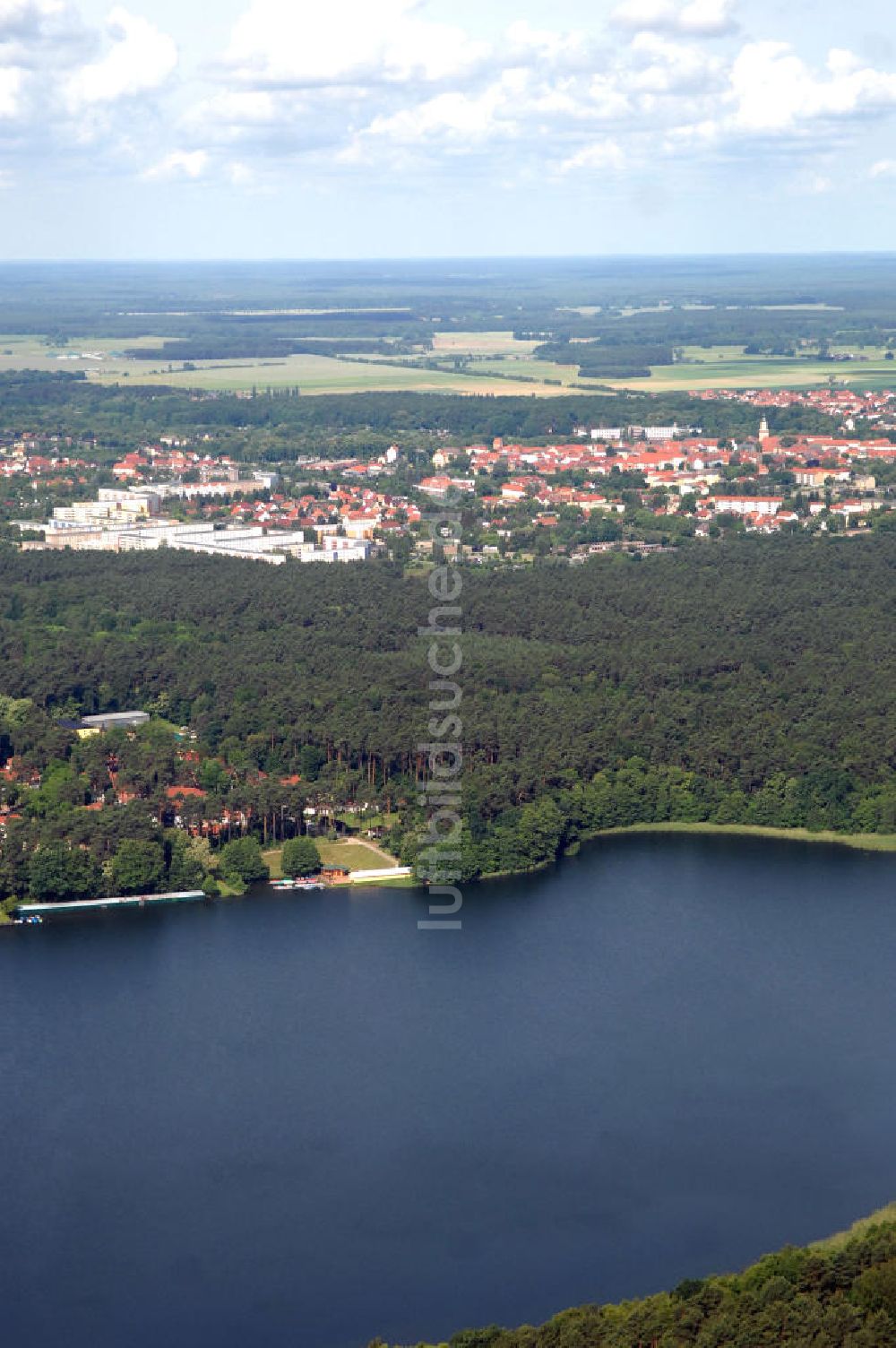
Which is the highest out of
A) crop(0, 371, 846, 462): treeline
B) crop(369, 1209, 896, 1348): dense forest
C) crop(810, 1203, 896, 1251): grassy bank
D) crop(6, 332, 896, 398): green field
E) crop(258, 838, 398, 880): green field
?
crop(6, 332, 896, 398): green field

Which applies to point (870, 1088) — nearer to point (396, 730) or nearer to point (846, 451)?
point (396, 730)

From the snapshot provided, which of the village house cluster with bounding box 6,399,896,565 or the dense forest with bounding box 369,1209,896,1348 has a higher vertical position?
the village house cluster with bounding box 6,399,896,565

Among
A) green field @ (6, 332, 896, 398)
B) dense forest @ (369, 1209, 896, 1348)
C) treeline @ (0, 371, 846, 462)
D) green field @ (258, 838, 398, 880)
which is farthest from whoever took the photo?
green field @ (6, 332, 896, 398)

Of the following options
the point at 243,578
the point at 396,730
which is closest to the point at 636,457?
the point at 243,578

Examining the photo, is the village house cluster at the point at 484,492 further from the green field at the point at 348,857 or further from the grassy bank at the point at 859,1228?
the grassy bank at the point at 859,1228

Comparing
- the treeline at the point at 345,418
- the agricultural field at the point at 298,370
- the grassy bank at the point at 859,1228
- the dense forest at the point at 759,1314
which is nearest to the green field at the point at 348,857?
the grassy bank at the point at 859,1228

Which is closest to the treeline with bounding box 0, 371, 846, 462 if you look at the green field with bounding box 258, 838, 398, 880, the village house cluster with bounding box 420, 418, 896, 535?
the village house cluster with bounding box 420, 418, 896, 535

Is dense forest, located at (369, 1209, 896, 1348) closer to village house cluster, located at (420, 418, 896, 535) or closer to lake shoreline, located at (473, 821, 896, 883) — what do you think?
lake shoreline, located at (473, 821, 896, 883)

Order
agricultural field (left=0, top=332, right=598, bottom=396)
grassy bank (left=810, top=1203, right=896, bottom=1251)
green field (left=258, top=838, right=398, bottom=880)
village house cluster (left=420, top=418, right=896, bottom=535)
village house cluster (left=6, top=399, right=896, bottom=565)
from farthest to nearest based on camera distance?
agricultural field (left=0, top=332, right=598, bottom=396)
village house cluster (left=420, top=418, right=896, bottom=535)
village house cluster (left=6, top=399, right=896, bottom=565)
green field (left=258, top=838, right=398, bottom=880)
grassy bank (left=810, top=1203, right=896, bottom=1251)
